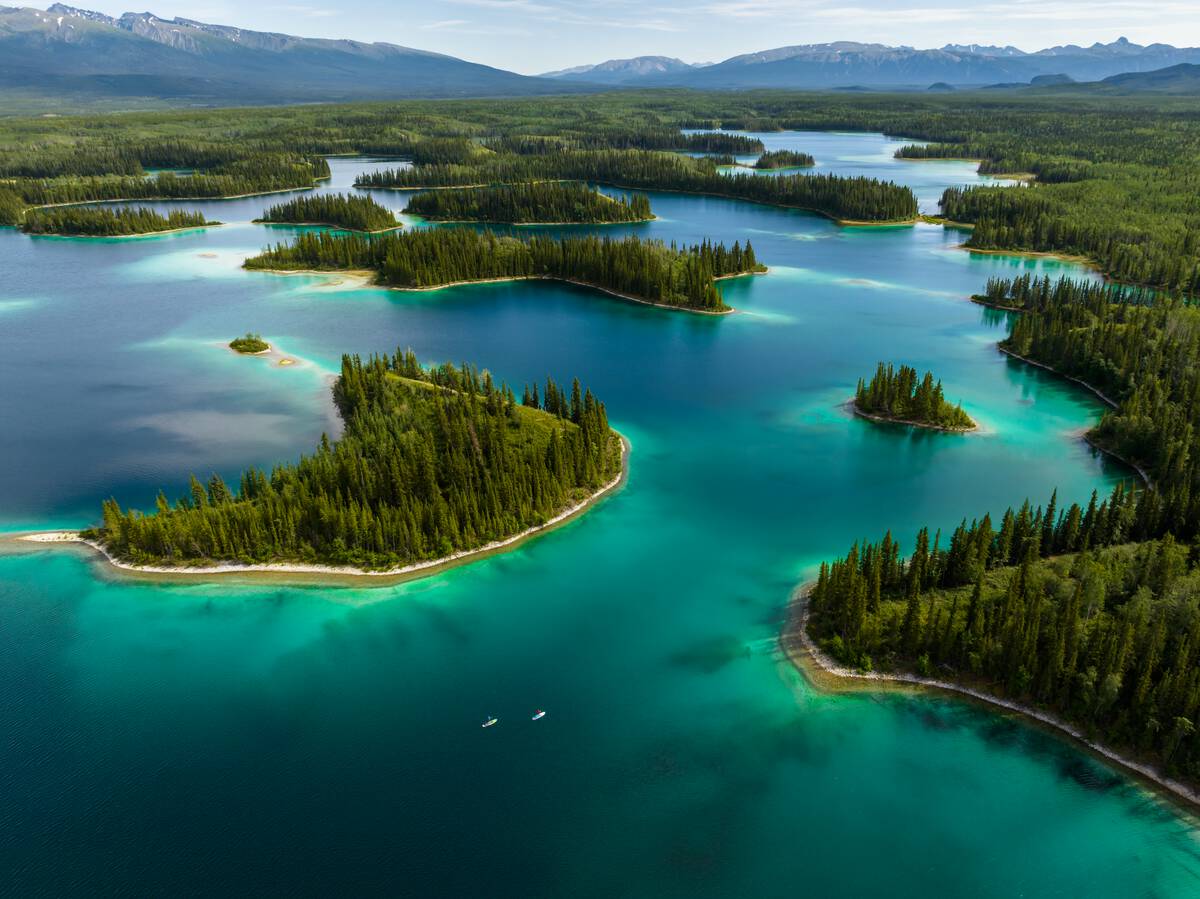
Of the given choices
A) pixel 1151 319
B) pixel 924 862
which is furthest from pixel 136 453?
pixel 1151 319

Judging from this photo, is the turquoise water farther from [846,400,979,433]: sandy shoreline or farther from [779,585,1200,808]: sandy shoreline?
[846,400,979,433]: sandy shoreline

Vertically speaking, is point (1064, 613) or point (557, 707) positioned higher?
point (1064, 613)

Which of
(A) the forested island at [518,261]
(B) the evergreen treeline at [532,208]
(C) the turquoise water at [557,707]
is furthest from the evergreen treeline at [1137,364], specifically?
(B) the evergreen treeline at [532,208]

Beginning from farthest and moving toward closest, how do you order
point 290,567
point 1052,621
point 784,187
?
point 784,187, point 290,567, point 1052,621

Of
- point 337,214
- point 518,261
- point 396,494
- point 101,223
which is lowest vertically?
point 396,494

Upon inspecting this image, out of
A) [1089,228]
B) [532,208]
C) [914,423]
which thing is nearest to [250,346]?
[914,423]

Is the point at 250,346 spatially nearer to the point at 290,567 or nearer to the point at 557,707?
the point at 290,567

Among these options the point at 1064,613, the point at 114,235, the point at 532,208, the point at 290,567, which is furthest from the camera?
the point at 532,208
